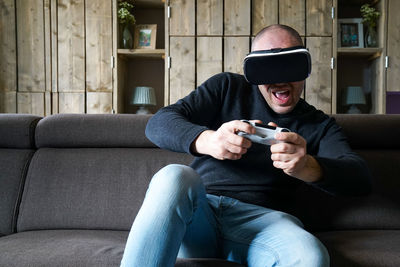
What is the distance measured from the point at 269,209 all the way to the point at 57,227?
0.79 metres

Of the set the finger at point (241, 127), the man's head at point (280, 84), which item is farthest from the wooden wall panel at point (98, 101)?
the finger at point (241, 127)

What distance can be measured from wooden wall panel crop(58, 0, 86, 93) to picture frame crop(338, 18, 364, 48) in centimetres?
233

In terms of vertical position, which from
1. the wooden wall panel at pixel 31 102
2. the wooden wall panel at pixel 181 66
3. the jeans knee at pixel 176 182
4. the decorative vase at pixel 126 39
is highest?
the decorative vase at pixel 126 39

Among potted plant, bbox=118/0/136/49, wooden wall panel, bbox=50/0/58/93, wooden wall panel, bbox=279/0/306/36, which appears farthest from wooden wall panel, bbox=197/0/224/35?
wooden wall panel, bbox=50/0/58/93

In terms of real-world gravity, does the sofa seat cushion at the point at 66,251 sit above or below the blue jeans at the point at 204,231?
below

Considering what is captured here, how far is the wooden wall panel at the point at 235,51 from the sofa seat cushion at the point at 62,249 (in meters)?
2.33

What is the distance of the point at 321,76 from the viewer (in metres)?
3.37

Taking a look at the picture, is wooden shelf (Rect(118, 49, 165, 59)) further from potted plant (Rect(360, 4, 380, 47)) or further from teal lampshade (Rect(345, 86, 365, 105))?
potted plant (Rect(360, 4, 380, 47))

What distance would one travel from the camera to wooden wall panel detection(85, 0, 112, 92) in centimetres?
338

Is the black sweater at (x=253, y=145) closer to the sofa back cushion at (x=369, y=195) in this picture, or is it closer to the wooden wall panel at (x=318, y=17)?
the sofa back cushion at (x=369, y=195)

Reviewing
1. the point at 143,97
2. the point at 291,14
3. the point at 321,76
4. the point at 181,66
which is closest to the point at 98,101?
the point at 143,97

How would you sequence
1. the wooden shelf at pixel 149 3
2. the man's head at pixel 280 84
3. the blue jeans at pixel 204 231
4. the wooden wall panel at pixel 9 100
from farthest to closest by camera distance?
the wooden shelf at pixel 149 3, the wooden wall panel at pixel 9 100, the man's head at pixel 280 84, the blue jeans at pixel 204 231

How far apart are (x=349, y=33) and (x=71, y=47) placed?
252cm

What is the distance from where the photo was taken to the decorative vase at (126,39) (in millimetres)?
3455
